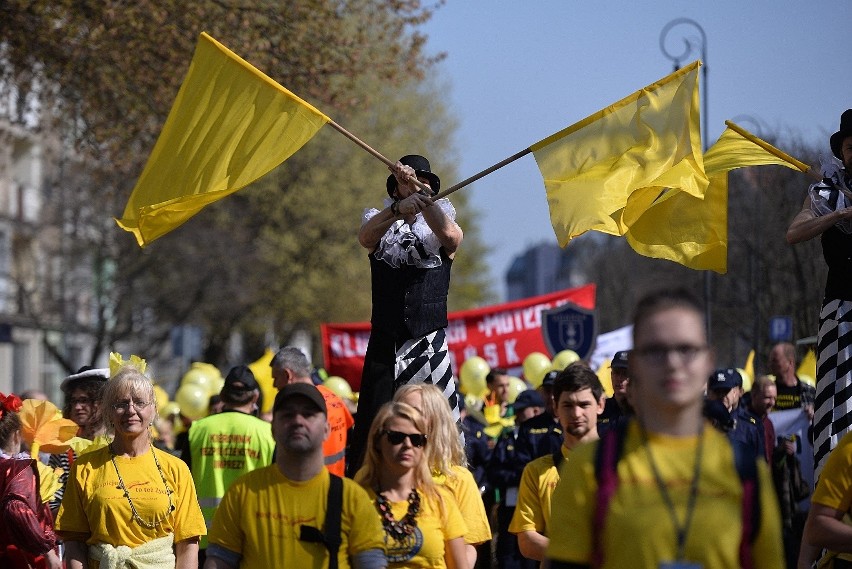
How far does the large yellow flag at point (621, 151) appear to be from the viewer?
750 cm

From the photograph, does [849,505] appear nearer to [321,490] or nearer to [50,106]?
[321,490]

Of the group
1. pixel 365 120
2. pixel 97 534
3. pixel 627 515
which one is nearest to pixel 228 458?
pixel 97 534

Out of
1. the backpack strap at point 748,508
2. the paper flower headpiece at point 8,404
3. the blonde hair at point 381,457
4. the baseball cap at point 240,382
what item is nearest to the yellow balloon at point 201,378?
the baseball cap at point 240,382

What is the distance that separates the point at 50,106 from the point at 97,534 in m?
14.6

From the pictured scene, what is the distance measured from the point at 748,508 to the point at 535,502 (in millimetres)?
3039

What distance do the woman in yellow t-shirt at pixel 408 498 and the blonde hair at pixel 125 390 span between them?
170 centimetres

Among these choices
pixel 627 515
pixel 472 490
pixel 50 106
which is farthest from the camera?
pixel 50 106

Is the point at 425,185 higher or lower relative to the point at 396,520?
higher

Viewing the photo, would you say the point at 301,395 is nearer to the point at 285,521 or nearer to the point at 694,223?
the point at 285,521

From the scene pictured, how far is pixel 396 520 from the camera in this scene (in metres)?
5.73

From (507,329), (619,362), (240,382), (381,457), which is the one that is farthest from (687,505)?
(507,329)

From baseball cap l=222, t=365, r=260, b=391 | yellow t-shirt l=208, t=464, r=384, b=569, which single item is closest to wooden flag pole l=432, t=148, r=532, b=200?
yellow t-shirt l=208, t=464, r=384, b=569

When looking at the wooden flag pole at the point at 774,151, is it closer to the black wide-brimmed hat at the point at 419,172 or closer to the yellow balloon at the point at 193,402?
the black wide-brimmed hat at the point at 419,172

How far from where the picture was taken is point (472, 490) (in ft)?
20.7
